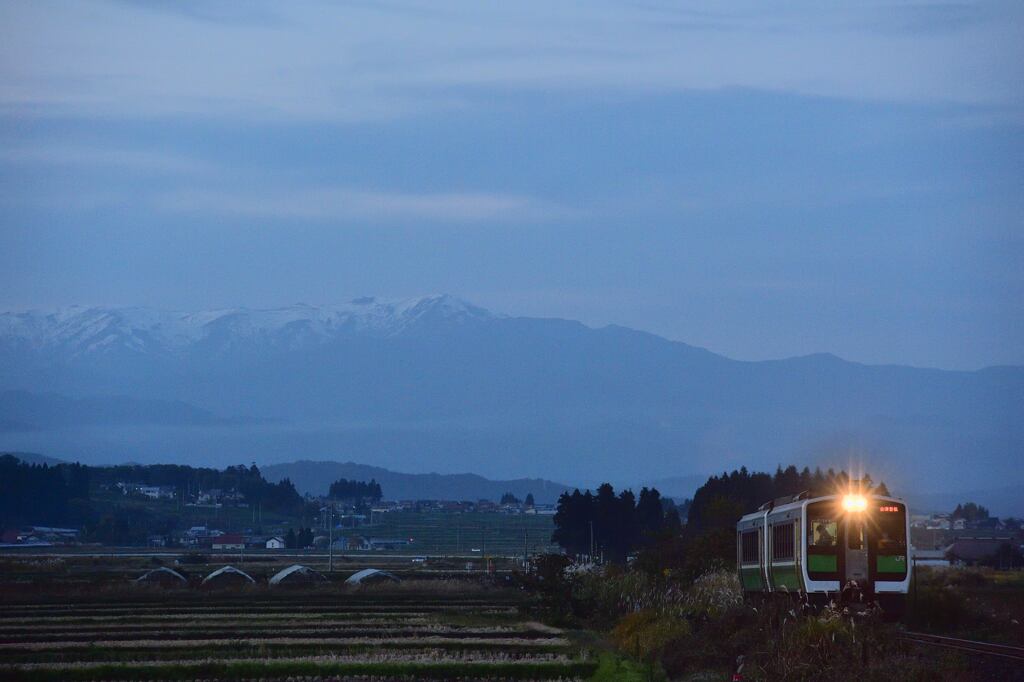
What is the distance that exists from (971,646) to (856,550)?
370cm

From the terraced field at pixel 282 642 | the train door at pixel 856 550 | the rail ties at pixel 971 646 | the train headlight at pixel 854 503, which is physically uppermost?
the train headlight at pixel 854 503

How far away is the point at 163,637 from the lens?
154 ft

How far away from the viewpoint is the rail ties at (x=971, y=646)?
30.1 metres

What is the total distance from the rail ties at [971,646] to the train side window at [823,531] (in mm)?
2974

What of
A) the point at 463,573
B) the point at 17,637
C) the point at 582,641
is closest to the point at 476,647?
the point at 582,641

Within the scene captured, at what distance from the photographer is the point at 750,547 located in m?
45.8

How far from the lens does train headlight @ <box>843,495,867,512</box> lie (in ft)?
117

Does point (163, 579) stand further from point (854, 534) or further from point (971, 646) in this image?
point (971, 646)

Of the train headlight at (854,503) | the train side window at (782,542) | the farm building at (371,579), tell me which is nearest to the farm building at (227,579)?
the farm building at (371,579)

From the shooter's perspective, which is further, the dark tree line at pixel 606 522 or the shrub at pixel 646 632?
the dark tree line at pixel 606 522

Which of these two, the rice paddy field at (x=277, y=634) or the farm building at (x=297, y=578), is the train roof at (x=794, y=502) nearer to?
the rice paddy field at (x=277, y=634)

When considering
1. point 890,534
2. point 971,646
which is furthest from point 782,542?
point 971,646

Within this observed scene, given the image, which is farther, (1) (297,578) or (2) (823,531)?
(1) (297,578)

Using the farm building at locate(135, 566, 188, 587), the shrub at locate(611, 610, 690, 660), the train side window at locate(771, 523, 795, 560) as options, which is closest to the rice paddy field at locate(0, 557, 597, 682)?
the shrub at locate(611, 610, 690, 660)
